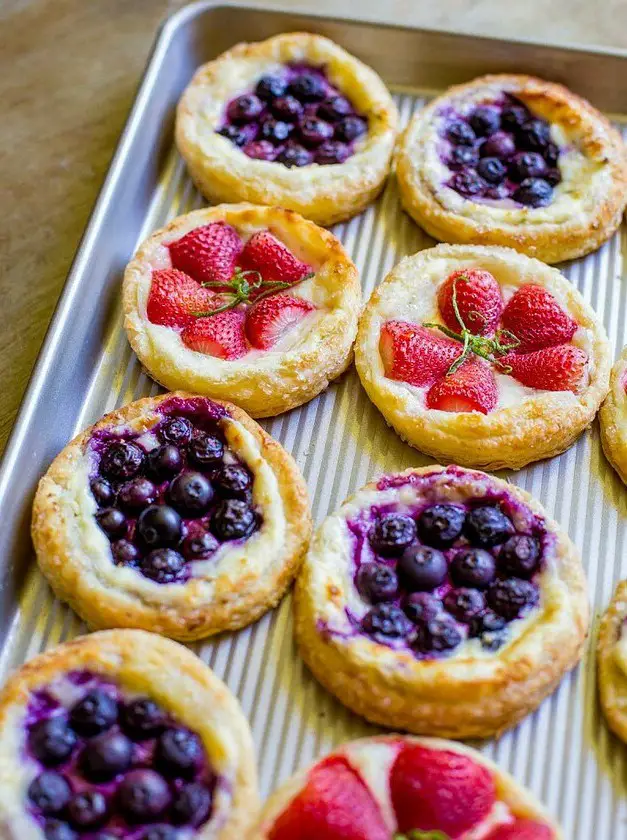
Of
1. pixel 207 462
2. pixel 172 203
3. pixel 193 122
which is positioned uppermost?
pixel 193 122

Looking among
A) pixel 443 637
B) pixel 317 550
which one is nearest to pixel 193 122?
pixel 317 550

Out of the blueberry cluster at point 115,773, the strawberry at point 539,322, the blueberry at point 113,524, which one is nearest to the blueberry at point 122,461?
the blueberry at point 113,524

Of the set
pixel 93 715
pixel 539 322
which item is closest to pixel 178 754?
pixel 93 715

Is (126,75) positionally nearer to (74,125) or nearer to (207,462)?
(74,125)

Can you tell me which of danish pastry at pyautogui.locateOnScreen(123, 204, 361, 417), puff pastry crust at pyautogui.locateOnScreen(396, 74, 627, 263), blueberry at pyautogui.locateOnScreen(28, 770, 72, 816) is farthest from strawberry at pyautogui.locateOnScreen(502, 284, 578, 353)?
blueberry at pyautogui.locateOnScreen(28, 770, 72, 816)

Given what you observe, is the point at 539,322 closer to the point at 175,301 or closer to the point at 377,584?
the point at 377,584

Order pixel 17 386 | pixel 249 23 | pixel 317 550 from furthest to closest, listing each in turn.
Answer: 1. pixel 249 23
2. pixel 17 386
3. pixel 317 550

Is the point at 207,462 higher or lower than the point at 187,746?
higher

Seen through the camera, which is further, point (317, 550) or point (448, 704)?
point (317, 550)
